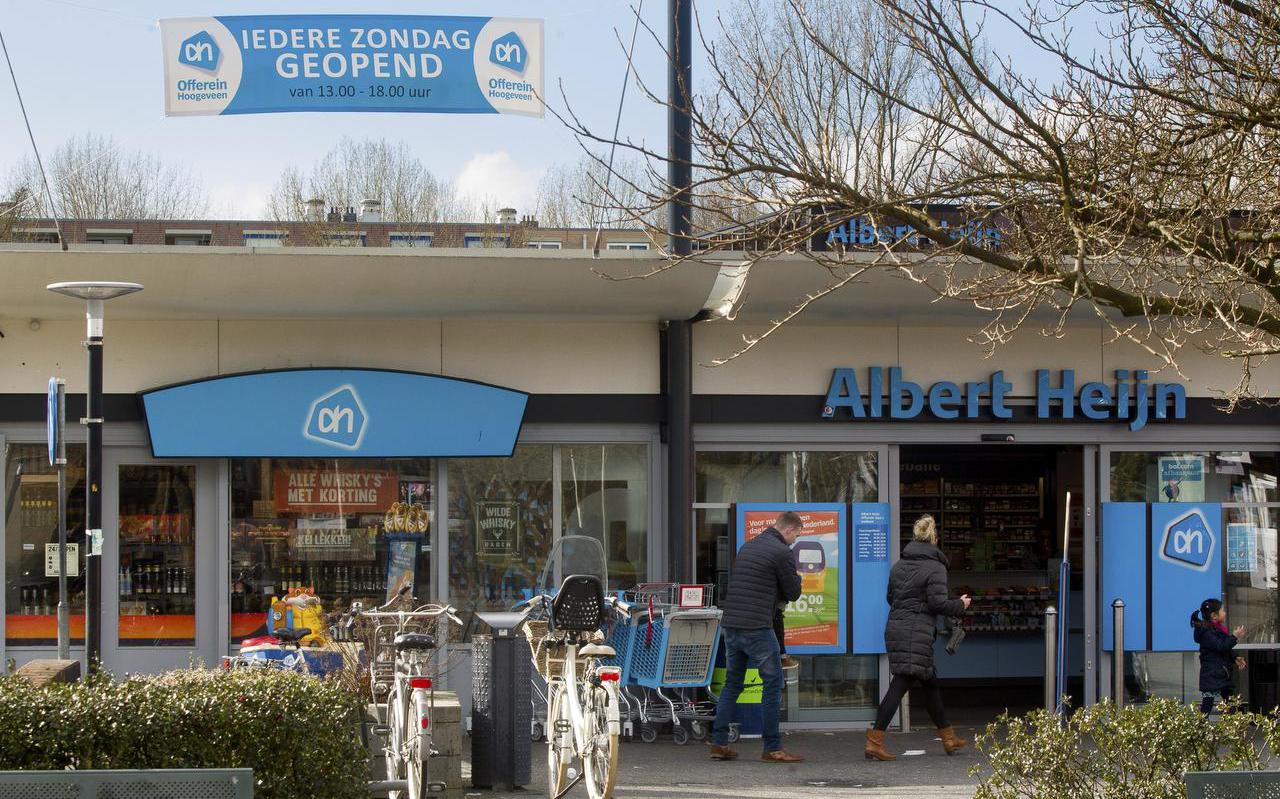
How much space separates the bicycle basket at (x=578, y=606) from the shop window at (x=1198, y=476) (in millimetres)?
5490

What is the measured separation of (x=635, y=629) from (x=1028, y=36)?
5536mm

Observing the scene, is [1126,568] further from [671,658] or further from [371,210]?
[371,210]

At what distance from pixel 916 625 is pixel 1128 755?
14.4 feet

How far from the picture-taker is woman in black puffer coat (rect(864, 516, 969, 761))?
9.87 m

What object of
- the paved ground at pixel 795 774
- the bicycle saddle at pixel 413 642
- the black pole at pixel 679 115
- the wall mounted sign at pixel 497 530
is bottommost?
the paved ground at pixel 795 774

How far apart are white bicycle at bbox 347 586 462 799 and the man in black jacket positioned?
2.07 metres

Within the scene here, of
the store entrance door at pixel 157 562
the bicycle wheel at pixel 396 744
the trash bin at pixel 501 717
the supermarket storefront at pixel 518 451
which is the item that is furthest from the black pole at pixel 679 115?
the store entrance door at pixel 157 562

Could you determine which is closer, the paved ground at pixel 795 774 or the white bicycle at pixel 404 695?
the white bicycle at pixel 404 695

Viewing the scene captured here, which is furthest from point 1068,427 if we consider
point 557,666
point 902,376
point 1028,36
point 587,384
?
point 1028,36

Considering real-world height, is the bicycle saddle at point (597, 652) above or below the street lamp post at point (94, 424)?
below

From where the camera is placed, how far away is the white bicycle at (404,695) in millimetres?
7320

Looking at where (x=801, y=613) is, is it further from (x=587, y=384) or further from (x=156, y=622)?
(x=156, y=622)

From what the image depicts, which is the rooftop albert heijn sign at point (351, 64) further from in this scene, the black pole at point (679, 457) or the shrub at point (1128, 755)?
the shrub at point (1128, 755)

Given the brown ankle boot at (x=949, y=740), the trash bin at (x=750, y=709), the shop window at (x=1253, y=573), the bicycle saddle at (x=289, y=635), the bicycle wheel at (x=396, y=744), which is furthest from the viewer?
the shop window at (x=1253, y=573)
